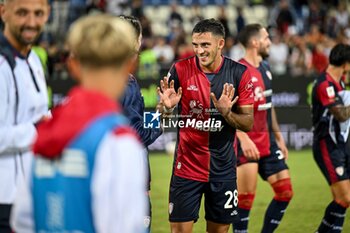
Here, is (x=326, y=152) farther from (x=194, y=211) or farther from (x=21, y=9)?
(x=21, y=9)

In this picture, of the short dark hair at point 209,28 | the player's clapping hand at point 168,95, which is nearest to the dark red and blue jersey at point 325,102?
the short dark hair at point 209,28

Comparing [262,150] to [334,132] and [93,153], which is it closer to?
[334,132]

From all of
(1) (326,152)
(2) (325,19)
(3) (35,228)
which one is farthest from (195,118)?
(2) (325,19)

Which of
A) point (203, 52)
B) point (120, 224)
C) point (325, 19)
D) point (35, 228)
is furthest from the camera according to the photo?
point (325, 19)

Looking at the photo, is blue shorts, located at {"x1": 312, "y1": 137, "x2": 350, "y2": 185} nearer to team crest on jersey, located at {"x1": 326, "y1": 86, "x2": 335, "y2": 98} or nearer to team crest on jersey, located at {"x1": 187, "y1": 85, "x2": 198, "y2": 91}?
team crest on jersey, located at {"x1": 326, "y1": 86, "x2": 335, "y2": 98}

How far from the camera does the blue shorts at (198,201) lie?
7086mm

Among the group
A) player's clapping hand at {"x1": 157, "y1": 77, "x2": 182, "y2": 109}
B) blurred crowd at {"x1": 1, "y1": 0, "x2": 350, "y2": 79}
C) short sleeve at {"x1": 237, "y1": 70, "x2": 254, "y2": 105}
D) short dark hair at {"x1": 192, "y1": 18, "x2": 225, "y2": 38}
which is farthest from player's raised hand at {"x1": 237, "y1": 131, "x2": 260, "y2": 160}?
blurred crowd at {"x1": 1, "y1": 0, "x2": 350, "y2": 79}

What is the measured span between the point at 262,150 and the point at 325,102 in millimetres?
986

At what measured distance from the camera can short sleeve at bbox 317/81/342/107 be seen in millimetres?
8539

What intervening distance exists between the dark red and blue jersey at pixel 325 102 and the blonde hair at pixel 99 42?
19.0 feet

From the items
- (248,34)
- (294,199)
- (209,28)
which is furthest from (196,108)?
(294,199)

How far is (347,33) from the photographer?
22188 mm

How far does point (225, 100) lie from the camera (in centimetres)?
662

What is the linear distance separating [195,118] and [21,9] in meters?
3.07
